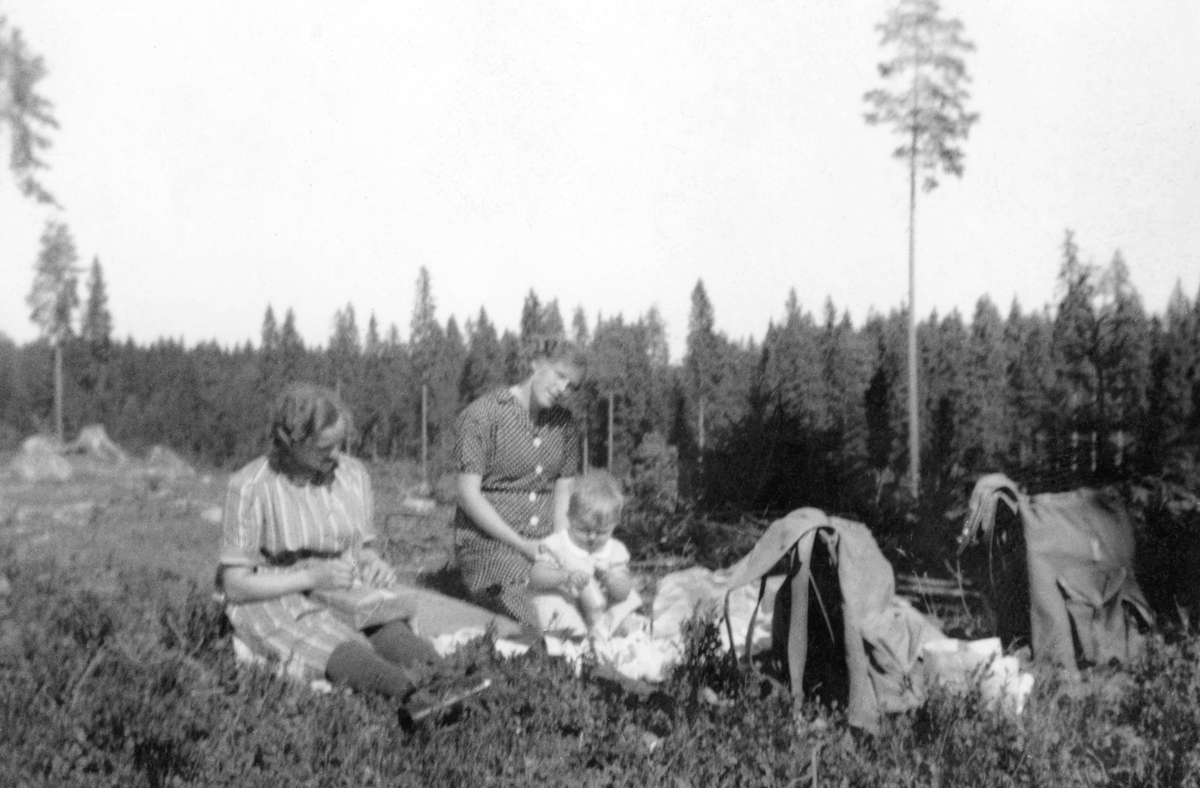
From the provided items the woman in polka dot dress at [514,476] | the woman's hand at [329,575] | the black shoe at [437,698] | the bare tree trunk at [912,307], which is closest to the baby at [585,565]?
the woman in polka dot dress at [514,476]

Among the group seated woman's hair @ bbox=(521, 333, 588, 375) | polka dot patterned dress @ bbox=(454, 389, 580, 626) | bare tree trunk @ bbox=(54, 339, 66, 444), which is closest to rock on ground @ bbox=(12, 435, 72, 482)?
bare tree trunk @ bbox=(54, 339, 66, 444)

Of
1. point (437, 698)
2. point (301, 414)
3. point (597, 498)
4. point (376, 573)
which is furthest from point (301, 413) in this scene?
point (597, 498)

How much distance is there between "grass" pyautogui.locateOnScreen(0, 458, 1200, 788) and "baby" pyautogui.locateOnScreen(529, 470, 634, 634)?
762 millimetres

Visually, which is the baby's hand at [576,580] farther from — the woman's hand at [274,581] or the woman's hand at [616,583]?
the woman's hand at [274,581]

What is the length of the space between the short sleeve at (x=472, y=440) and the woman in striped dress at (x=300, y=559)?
0.94 m

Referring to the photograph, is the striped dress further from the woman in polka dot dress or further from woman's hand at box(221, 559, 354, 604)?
the woman in polka dot dress

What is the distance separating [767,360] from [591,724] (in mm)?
8337

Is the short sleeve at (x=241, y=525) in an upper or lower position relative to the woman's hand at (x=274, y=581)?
upper

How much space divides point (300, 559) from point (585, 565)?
1354mm

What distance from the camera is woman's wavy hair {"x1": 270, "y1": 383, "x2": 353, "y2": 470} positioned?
3871mm

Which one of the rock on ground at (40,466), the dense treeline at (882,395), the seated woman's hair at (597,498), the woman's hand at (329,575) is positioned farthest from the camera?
the rock on ground at (40,466)

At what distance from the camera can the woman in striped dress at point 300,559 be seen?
3873mm

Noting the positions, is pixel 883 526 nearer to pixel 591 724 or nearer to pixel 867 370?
pixel 591 724

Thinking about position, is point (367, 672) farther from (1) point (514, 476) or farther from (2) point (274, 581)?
(1) point (514, 476)
